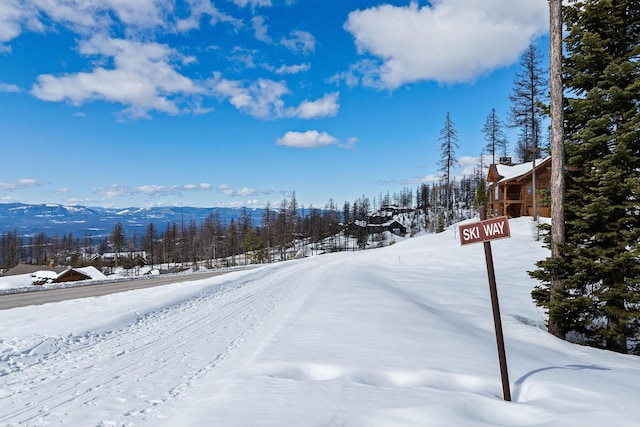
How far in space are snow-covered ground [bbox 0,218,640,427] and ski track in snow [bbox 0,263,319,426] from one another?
0.09 ft

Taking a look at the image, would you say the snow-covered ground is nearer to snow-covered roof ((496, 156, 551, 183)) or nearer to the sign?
the sign

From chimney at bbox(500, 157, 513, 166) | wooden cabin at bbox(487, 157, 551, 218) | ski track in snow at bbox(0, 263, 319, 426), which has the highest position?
chimney at bbox(500, 157, 513, 166)

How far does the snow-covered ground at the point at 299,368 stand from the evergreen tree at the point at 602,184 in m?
1.15

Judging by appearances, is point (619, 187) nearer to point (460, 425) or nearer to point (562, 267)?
point (562, 267)

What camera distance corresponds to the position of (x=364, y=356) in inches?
222

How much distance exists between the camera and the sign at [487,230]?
415cm

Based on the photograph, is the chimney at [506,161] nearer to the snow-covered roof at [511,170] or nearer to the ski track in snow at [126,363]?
the snow-covered roof at [511,170]

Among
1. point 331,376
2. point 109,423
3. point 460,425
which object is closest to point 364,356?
point 331,376

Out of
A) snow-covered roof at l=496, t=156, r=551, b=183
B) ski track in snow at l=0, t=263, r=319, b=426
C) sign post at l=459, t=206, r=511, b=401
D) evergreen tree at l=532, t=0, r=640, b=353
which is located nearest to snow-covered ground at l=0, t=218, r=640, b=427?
ski track in snow at l=0, t=263, r=319, b=426

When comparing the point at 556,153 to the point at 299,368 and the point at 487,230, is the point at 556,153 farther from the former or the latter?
the point at 299,368

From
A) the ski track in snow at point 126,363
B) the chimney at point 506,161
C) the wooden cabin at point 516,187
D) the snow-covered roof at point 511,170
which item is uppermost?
the chimney at point 506,161

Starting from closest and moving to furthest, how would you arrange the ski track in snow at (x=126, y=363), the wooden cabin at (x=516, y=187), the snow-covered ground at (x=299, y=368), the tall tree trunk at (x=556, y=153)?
the snow-covered ground at (x=299, y=368) → the ski track in snow at (x=126, y=363) → the tall tree trunk at (x=556, y=153) → the wooden cabin at (x=516, y=187)

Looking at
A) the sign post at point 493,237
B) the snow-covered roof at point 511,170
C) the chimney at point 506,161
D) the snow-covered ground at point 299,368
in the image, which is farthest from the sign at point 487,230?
the chimney at point 506,161

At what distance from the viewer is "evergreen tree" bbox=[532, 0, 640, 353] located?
7.80 metres
